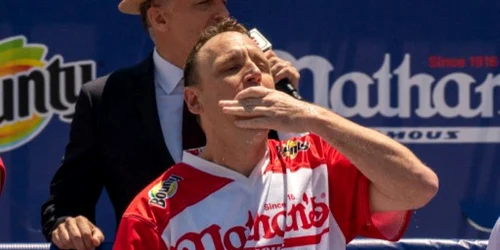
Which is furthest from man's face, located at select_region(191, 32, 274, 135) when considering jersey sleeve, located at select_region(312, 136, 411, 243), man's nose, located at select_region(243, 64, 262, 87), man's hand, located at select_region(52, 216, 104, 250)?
man's hand, located at select_region(52, 216, 104, 250)

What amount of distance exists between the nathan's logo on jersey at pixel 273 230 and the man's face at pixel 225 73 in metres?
0.18

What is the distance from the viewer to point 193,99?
2.17 meters

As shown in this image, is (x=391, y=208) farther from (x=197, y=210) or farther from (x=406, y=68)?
(x=406, y=68)

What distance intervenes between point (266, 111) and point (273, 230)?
23cm

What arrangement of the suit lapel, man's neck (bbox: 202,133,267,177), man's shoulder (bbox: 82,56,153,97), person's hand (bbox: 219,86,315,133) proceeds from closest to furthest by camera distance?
person's hand (bbox: 219,86,315,133)
man's neck (bbox: 202,133,267,177)
the suit lapel
man's shoulder (bbox: 82,56,153,97)

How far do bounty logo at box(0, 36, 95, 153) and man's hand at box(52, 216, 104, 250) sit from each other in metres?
1.66

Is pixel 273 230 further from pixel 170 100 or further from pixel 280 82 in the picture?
pixel 170 100

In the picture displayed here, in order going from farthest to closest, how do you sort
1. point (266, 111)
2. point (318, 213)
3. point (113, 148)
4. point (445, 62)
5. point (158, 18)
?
point (445, 62) → point (158, 18) → point (113, 148) → point (318, 213) → point (266, 111)

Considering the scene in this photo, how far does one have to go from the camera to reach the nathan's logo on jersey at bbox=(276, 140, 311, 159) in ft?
7.17

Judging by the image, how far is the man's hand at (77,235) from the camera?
2463mm

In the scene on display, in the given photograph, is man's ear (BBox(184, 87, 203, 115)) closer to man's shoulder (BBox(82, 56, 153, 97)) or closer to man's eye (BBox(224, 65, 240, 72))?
man's eye (BBox(224, 65, 240, 72))

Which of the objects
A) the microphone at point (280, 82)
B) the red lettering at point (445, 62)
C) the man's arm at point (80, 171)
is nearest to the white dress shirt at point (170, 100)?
the man's arm at point (80, 171)

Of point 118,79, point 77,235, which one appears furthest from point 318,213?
point 118,79

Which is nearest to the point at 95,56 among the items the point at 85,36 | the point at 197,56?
the point at 85,36
